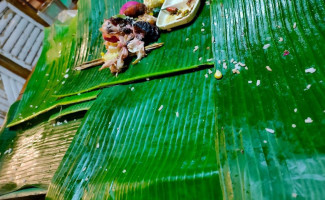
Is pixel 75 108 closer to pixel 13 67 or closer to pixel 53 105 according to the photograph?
pixel 53 105

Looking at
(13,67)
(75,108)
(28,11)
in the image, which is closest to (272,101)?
(75,108)

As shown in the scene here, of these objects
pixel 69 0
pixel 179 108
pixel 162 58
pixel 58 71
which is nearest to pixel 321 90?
pixel 179 108

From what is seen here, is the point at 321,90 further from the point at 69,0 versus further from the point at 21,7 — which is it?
the point at 69,0

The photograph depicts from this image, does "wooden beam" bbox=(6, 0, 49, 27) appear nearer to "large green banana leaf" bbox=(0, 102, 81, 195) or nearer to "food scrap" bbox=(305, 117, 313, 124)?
"large green banana leaf" bbox=(0, 102, 81, 195)

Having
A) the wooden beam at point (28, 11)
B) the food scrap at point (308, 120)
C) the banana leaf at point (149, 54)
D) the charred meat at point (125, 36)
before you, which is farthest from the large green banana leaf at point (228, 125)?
the wooden beam at point (28, 11)

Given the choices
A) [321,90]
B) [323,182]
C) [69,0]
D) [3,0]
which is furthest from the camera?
[69,0]

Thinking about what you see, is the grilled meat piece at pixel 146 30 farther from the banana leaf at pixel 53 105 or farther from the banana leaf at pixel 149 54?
the banana leaf at pixel 53 105

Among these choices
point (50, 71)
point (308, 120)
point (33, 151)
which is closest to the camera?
point (308, 120)
